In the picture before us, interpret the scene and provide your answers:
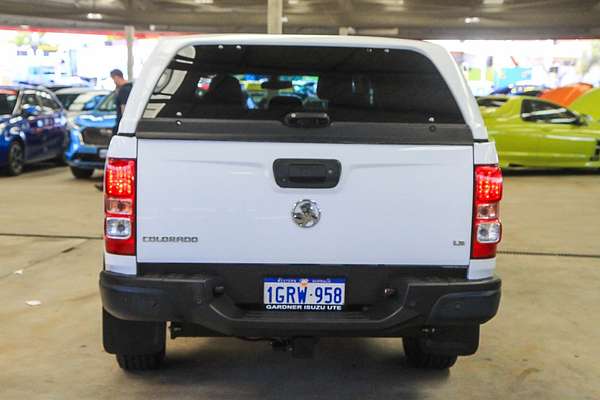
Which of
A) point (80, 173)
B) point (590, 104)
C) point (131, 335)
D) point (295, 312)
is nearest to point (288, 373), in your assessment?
point (131, 335)

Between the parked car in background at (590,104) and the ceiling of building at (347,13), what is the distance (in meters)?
19.1

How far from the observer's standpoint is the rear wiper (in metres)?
3.67

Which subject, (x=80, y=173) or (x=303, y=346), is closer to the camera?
(x=303, y=346)

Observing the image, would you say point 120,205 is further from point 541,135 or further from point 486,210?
point 541,135

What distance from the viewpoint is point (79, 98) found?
1950 cm

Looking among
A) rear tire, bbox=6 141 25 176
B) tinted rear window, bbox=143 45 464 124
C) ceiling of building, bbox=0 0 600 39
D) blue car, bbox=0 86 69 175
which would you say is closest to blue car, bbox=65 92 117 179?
blue car, bbox=0 86 69 175

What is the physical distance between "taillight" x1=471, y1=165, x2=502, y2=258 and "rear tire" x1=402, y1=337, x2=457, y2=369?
1010mm

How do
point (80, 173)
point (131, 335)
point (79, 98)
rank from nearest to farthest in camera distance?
point (131, 335), point (80, 173), point (79, 98)

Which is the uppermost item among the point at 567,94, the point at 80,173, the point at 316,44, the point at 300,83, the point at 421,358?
the point at 316,44

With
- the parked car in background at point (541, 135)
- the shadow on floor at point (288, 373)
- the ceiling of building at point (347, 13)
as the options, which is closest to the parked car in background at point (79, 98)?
the parked car in background at point (541, 135)

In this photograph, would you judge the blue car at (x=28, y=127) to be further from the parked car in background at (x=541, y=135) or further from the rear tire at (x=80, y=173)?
the parked car in background at (x=541, y=135)

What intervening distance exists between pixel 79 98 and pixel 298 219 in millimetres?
16796

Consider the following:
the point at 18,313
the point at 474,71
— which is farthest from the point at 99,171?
the point at 474,71

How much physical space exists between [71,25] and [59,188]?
4341 centimetres
